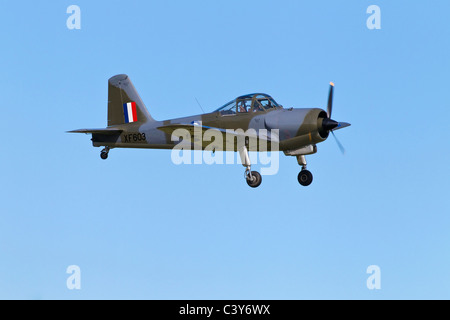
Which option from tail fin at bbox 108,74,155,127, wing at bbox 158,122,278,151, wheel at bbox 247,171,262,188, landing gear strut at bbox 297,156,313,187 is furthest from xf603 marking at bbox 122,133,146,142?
landing gear strut at bbox 297,156,313,187

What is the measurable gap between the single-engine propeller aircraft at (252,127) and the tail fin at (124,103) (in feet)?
1.65

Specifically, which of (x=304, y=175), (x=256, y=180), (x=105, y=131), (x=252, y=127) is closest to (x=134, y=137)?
(x=105, y=131)

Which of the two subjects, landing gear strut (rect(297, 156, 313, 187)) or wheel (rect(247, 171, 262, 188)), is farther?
landing gear strut (rect(297, 156, 313, 187))

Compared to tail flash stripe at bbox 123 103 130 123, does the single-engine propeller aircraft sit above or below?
below

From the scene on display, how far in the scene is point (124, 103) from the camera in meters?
27.8

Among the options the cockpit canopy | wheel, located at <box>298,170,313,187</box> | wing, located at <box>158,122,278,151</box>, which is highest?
the cockpit canopy

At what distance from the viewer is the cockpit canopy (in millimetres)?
23641

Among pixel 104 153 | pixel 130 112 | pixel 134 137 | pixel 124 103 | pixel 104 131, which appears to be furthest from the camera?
pixel 124 103

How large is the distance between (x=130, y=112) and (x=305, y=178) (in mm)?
7309

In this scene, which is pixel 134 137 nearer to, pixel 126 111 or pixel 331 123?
pixel 126 111

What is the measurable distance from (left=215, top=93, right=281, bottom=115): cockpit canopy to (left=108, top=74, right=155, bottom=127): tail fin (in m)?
4.22

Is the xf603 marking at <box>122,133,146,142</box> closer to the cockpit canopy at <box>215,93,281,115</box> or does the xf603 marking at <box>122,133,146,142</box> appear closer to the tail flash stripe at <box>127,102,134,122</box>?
the tail flash stripe at <box>127,102,134,122</box>
